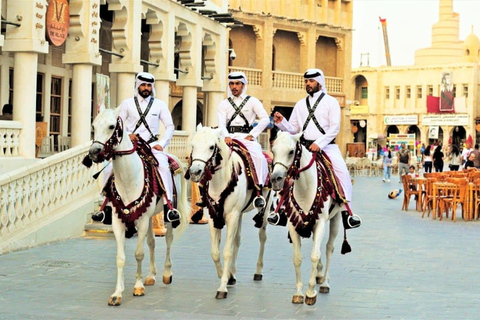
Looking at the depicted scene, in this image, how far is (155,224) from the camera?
16516 millimetres

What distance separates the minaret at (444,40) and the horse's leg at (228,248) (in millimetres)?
88834

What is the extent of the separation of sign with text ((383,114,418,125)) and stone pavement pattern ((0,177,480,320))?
61961mm

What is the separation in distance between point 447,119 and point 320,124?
6699 cm

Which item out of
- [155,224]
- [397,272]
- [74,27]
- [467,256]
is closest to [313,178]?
[397,272]

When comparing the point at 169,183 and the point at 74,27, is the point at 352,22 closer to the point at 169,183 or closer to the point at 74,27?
the point at 74,27

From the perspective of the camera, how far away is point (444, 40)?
318 feet

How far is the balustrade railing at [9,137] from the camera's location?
15359 millimetres

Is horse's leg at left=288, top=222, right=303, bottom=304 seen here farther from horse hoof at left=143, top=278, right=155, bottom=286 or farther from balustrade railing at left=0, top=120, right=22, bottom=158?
A: balustrade railing at left=0, top=120, right=22, bottom=158

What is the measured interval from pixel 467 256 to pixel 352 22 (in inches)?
1438

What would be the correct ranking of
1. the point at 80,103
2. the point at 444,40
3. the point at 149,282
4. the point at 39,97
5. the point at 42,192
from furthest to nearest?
the point at 444,40
the point at 39,97
the point at 80,103
the point at 42,192
the point at 149,282

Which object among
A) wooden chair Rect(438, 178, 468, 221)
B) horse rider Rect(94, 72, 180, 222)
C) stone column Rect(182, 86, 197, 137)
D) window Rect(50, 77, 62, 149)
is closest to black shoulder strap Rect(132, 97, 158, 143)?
horse rider Rect(94, 72, 180, 222)

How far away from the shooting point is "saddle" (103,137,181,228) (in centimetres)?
973

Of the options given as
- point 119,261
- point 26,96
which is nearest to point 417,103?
point 26,96

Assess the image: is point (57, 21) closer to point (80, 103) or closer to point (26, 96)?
point (80, 103)
